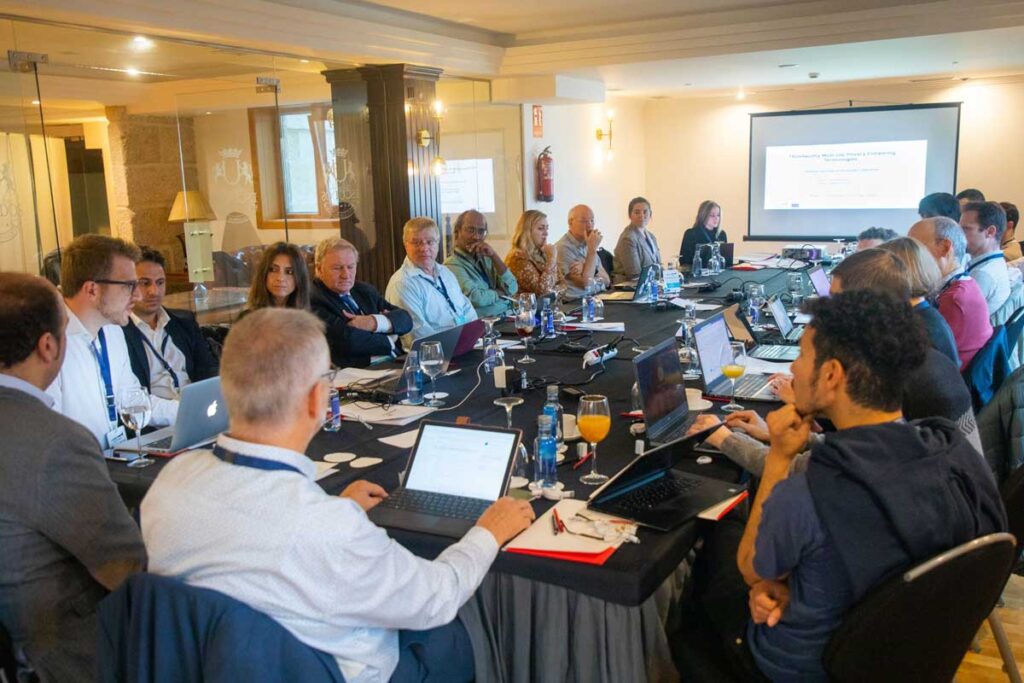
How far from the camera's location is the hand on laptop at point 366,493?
7.02ft

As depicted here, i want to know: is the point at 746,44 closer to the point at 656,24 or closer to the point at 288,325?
the point at 656,24

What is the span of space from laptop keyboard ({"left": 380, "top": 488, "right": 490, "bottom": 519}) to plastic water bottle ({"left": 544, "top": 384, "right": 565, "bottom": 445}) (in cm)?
38

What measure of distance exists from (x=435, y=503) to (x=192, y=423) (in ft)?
2.86

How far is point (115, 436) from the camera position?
8.98 ft

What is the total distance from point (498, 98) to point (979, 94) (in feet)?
19.7

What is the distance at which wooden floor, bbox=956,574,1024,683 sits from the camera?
9.07ft

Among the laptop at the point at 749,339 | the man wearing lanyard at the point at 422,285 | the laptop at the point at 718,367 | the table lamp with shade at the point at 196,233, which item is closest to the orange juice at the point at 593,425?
the laptop at the point at 718,367

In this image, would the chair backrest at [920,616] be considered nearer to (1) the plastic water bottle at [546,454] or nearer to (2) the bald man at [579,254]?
(1) the plastic water bottle at [546,454]

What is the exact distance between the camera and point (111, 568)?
1903 mm

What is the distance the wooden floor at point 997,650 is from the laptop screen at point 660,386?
4.13ft

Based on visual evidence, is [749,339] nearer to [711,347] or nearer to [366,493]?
[711,347]

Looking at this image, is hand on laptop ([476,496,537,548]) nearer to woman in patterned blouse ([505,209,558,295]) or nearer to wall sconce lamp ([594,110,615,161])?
woman in patterned blouse ([505,209,558,295])

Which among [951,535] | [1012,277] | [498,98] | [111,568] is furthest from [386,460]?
[498,98]

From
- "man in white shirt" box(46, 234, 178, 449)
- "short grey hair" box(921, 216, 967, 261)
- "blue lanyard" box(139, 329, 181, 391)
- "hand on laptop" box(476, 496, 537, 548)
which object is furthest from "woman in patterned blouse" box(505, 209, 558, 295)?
"hand on laptop" box(476, 496, 537, 548)
